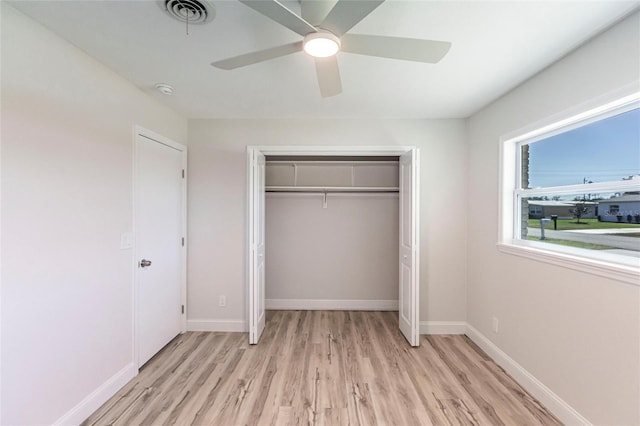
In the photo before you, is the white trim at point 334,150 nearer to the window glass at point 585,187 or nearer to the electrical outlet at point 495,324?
the window glass at point 585,187

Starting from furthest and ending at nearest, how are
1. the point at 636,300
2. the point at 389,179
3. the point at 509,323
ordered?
the point at 389,179, the point at 509,323, the point at 636,300

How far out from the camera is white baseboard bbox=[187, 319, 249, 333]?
10.9 feet

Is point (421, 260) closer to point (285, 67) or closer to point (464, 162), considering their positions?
point (464, 162)

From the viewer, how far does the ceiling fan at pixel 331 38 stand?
1.18m

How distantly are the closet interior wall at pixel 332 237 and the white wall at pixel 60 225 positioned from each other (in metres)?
1.94

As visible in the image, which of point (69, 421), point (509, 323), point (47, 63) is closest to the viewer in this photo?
point (47, 63)

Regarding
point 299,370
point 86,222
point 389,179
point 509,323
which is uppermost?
point 389,179

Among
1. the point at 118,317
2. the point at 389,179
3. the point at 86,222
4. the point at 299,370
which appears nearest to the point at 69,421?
the point at 118,317

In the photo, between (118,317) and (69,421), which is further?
(118,317)

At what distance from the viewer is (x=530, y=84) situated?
7.39ft

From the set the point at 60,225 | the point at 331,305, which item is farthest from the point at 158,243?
the point at 331,305

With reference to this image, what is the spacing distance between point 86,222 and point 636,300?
3333 millimetres

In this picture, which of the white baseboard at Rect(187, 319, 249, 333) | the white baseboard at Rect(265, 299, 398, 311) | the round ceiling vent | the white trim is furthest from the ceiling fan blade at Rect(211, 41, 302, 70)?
the white baseboard at Rect(265, 299, 398, 311)

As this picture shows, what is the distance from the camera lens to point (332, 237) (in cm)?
403
